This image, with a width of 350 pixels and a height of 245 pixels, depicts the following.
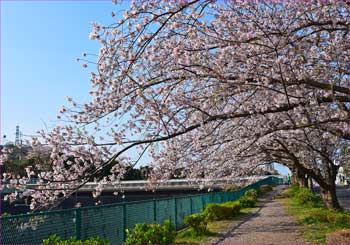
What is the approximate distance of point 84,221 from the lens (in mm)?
8859

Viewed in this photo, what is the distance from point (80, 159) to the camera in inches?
305

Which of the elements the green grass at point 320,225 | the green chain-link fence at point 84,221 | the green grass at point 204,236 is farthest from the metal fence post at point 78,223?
the green grass at point 320,225

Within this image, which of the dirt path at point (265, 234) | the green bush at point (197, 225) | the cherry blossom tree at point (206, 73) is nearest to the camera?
the cherry blossom tree at point (206, 73)

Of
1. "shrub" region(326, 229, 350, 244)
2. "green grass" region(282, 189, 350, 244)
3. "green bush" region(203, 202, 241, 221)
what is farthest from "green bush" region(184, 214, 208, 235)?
"shrub" region(326, 229, 350, 244)

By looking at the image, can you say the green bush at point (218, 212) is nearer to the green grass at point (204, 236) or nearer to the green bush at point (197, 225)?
the green grass at point (204, 236)

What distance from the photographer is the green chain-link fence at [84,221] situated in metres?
7.17

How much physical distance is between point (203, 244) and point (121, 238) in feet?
7.30

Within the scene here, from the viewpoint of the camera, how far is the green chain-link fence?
7172mm

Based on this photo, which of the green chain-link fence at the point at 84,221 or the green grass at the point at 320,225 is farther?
the green grass at the point at 320,225

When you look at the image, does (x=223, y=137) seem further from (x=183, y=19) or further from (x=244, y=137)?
(x=183, y=19)

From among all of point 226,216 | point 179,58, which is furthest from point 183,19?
point 226,216

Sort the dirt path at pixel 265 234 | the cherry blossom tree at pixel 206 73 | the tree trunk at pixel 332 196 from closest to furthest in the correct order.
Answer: the cherry blossom tree at pixel 206 73 < the dirt path at pixel 265 234 < the tree trunk at pixel 332 196

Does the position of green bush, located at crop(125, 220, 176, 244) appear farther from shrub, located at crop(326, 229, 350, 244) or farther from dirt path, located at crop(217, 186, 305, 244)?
shrub, located at crop(326, 229, 350, 244)

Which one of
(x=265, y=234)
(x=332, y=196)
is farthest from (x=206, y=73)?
(x=332, y=196)
